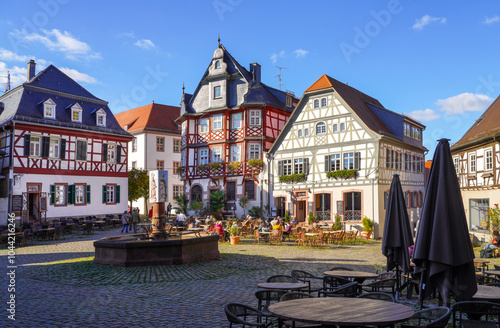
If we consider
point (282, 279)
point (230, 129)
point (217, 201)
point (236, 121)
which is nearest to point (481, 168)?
point (217, 201)

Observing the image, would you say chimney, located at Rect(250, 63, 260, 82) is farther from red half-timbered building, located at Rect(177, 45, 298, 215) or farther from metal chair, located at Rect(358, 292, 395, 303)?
metal chair, located at Rect(358, 292, 395, 303)

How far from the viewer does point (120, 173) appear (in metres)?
35.3

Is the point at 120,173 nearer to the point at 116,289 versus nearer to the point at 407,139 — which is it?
the point at 407,139

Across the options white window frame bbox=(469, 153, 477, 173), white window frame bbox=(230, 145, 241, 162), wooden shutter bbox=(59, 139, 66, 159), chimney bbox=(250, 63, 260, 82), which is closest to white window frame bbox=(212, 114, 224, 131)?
white window frame bbox=(230, 145, 241, 162)

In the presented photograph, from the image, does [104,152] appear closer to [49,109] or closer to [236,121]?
[49,109]

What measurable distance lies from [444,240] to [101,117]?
107ft

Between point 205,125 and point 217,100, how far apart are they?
2.40 m

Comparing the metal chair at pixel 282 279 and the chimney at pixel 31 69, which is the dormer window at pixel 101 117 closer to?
the chimney at pixel 31 69

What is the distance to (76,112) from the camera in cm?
3306

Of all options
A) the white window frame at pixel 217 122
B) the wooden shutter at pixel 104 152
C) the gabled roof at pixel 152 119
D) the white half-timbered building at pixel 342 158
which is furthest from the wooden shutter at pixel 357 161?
the gabled roof at pixel 152 119

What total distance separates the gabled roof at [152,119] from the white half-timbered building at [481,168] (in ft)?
95.6

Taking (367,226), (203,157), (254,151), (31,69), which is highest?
(31,69)

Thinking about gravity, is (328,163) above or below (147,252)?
above

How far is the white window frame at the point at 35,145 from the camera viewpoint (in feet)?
97.5
